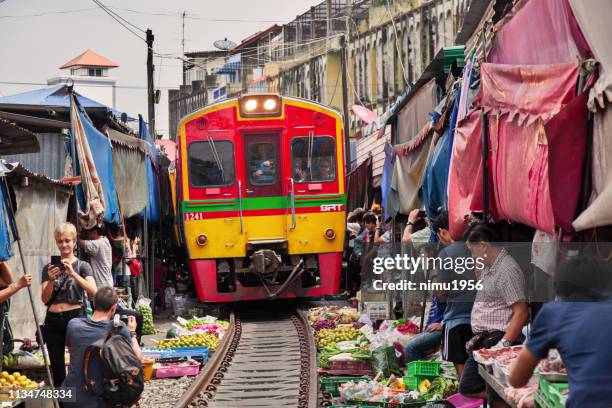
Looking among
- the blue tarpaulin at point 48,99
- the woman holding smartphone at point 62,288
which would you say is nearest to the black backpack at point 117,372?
the woman holding smartphone at point 62,288

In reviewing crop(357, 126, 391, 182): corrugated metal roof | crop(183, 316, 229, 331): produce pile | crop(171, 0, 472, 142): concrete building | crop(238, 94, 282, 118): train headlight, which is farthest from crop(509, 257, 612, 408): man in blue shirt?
crop(171, 0, 472, 142): concrete building

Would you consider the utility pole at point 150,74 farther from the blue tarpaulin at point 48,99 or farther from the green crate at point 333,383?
the green crate at point 333,383

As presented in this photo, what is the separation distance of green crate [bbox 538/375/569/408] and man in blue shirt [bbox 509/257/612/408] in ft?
1.01

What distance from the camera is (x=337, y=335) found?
1292 centimetres

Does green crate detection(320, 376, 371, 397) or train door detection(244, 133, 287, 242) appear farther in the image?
train door detection(244, 133, 287, 242)

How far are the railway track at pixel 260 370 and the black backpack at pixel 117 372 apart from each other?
9.52ft

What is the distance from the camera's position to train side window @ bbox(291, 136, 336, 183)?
16438 millimetres

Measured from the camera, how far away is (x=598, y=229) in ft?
17.6

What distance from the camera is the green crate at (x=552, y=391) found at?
487 centimetres

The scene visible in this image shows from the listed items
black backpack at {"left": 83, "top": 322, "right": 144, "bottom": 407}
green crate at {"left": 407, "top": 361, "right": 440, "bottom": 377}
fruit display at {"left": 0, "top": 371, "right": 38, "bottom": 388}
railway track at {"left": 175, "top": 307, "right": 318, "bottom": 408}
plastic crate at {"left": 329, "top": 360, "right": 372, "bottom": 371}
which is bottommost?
railway track at {"left": 175, "top": 307, "right": 318, "bottom": 408}

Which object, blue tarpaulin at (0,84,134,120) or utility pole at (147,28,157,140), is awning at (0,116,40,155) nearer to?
blue tarpaulin at (0,84,134,120)

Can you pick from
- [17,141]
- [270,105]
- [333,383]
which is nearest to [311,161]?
[270,105]

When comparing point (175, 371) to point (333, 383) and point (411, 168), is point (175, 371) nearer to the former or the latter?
point (333, 383)

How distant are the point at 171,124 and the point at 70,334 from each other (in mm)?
68522
